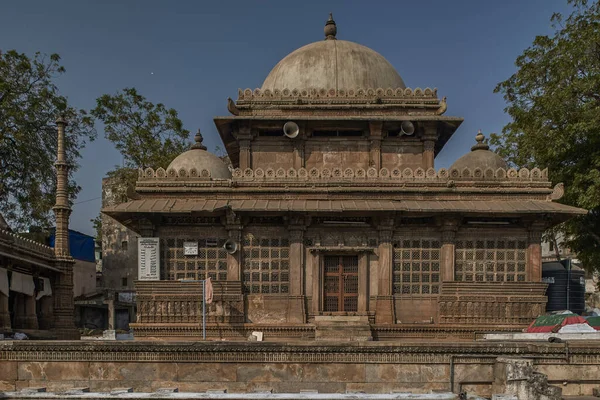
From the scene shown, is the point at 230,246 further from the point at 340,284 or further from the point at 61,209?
the point at 61,209

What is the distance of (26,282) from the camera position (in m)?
23.1

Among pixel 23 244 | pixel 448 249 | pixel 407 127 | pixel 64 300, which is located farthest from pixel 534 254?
pixel 64 300

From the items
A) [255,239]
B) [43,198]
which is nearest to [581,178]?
[255,239]

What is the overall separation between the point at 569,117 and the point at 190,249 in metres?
17.3

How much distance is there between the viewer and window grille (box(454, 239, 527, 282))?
19391 mm

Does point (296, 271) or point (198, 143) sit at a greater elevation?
point (198, 143)

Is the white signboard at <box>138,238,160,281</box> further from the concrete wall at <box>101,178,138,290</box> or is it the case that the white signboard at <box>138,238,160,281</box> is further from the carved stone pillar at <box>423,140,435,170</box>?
the concrete wall at <box>101,178,138,290</box>

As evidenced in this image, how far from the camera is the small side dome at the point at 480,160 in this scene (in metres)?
22.0

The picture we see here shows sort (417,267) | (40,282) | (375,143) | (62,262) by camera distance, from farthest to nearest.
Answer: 1. (62,262)
2. (40,282)
3. (375,143)
4. (417,267)

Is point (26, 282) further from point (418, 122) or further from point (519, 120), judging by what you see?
point (519, 120)

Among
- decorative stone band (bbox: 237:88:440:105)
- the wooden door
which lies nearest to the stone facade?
decorative stone band (bbox: 237:88:440:105)

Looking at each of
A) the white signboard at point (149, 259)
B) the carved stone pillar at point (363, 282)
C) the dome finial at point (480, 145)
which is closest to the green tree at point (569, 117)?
the dome finial at point (480, 145)

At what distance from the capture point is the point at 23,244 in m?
22.6

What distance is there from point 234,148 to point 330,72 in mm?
5437
